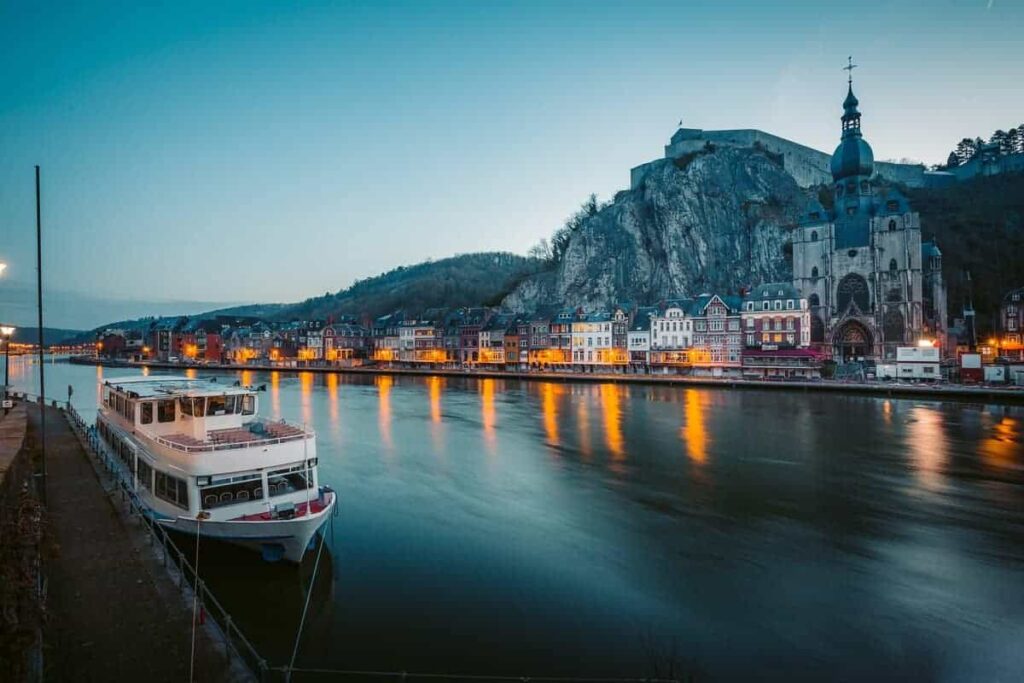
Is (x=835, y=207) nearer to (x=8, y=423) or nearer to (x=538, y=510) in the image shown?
(x=538, y=510)

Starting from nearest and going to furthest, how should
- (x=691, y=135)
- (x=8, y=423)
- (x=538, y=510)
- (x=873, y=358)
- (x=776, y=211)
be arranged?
(x=538, y=510), (x=8, y=423), (x=873, y=358), (x=776, y=211), (x=691, y=135)

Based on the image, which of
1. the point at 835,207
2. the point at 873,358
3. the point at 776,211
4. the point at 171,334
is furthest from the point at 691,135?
the point at 171,334

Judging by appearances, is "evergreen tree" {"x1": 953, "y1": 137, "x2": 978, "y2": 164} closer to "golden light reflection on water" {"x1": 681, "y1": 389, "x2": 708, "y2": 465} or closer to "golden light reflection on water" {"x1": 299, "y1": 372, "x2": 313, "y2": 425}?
"golden light reflection on water" {"x1": 681, "y1": 389, "x2": 708, "y2": 465}

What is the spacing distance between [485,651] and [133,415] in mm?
Result: 16406

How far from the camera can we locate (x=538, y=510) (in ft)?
75.2

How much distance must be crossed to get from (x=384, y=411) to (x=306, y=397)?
19476 mm

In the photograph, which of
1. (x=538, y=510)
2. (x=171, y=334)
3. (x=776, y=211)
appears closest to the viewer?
(x=538, y=510)

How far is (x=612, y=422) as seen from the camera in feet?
151

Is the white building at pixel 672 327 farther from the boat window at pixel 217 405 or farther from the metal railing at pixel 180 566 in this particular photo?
the boat window at pixel 217 405

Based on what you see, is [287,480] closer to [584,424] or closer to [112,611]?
[112,611]

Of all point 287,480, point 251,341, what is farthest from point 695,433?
point 251,341

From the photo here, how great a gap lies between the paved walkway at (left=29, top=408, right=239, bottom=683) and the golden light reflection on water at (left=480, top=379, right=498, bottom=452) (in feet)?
75.1

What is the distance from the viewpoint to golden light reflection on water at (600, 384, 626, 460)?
35031 millimetres

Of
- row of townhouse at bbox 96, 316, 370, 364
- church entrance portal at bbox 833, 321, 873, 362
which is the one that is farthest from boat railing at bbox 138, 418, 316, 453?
row of townhouse at bbox 96, 316, 370, 364
